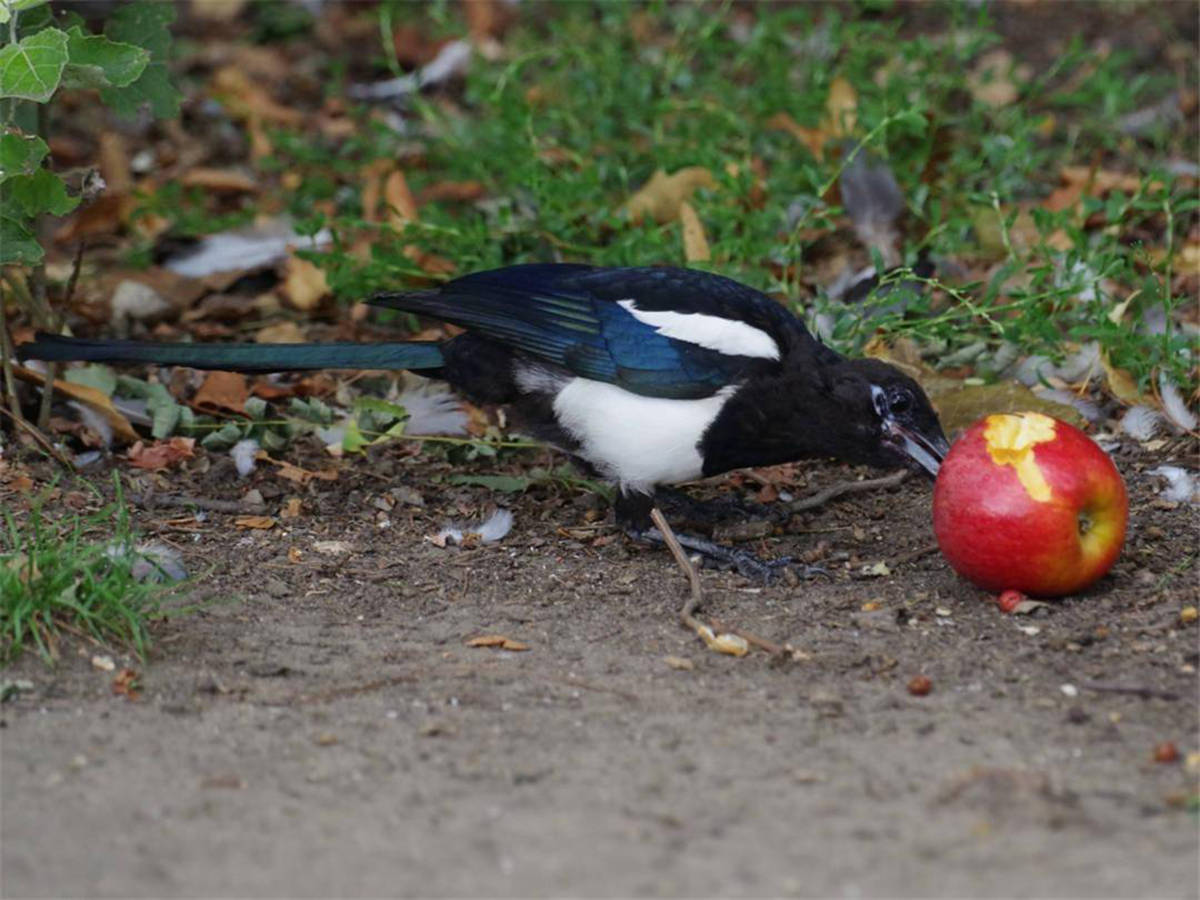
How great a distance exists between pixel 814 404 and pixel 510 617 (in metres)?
0.95

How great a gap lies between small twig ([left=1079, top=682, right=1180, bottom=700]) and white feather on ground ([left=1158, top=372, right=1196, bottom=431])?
1547mm

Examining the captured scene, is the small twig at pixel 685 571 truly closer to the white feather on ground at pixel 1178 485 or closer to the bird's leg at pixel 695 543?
the bird's leg at pixel 695 543

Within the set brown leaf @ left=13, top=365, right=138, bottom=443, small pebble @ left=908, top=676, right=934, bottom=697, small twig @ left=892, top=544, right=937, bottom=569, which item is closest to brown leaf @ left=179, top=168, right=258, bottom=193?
brown leaf @ left=13, top=365, right=138, bottom=443

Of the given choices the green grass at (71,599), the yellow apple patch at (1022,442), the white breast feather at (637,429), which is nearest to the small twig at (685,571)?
the white breast feather at (637,429)

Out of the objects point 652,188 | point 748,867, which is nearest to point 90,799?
point 748,867

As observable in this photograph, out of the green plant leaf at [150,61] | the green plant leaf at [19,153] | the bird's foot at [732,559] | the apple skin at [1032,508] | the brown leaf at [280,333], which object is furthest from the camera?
the brown leaf at [280,333]

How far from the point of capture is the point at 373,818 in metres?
2.81

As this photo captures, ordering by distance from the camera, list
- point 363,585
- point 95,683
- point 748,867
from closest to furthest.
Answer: point 748,867
point 95,683
point 363,585

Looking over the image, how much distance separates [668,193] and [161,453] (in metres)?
1.92

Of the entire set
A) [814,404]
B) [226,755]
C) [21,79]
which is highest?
[21,79]

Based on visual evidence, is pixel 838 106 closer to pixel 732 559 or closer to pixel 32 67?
pixel 732 559

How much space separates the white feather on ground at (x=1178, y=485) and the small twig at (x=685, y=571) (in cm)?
122

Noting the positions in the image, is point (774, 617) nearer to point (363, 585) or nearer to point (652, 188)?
point (363, 585)

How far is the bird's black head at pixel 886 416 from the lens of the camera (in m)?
4.20
